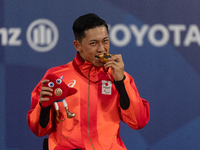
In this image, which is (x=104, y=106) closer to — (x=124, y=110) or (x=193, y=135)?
(x=124, y=110)

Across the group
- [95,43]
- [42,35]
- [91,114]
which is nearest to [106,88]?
[91,114]

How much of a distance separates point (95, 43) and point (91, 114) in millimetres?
427

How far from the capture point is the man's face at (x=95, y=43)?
65.8 inches

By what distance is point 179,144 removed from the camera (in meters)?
2.44

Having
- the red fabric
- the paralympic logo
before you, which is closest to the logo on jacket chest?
the red fabric

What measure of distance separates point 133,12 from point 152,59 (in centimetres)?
43

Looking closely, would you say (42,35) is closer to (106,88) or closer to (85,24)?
(85,24)

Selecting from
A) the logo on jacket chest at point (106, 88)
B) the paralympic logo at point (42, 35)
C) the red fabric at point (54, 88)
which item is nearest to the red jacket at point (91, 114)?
the logo on jacket chest at point (106, 88)

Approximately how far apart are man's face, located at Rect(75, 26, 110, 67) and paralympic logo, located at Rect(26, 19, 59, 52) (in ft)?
2.78

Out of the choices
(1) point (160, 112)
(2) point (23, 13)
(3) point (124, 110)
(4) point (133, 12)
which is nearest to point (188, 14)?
(4) point (133, 12)

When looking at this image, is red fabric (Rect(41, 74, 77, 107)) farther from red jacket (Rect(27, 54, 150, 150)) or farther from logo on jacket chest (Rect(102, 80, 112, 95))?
logo on jacket chest (Rect(102, 80, 112, 95))

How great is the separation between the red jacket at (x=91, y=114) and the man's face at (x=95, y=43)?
0.07m

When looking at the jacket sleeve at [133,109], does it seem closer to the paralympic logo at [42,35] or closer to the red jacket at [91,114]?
the red jacket at [91,114]

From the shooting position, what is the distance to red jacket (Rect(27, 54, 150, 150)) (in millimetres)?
1656
